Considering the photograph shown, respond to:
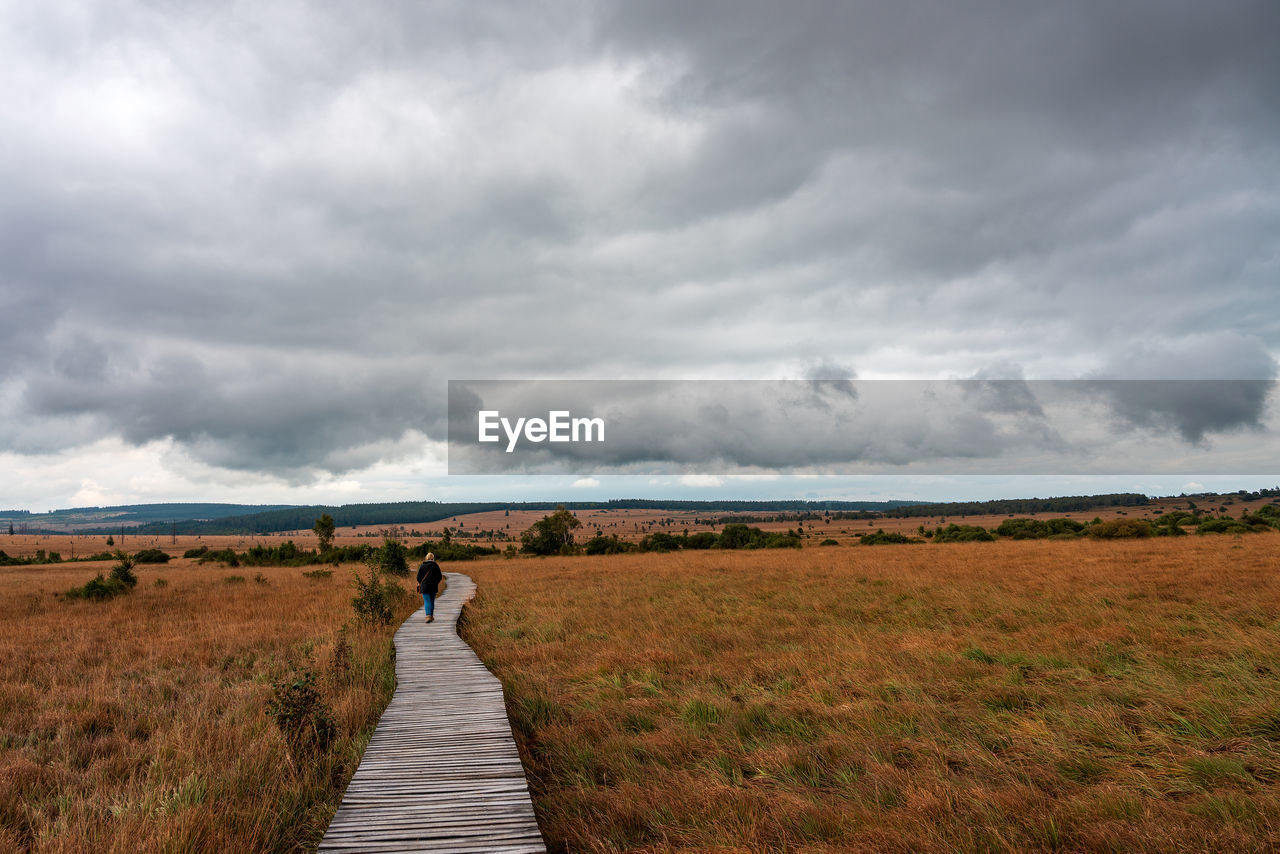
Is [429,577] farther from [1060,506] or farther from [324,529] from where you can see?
[1060,506]

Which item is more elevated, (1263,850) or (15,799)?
(1263,850)

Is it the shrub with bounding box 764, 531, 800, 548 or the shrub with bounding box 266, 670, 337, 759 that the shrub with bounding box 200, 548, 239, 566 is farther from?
the shrub with bounding box 266, 670, 337, 759

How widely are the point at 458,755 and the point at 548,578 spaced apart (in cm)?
2610

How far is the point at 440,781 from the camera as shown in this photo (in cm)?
673

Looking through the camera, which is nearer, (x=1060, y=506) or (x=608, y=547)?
(x=608, y=547)

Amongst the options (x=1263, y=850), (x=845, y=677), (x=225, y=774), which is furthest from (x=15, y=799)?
(x=1263, y=850)

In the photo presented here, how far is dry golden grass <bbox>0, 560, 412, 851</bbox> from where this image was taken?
6.04m

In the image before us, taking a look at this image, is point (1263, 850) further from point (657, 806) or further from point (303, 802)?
point (303, 802)

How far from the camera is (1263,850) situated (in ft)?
16.1

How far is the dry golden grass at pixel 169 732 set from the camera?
6035mm

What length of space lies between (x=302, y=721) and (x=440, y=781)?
3.08 meters

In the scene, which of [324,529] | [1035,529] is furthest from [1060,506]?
[324,529]

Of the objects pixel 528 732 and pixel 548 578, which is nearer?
pixel 528 732

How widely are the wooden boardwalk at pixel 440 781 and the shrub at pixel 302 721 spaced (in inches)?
29.0
